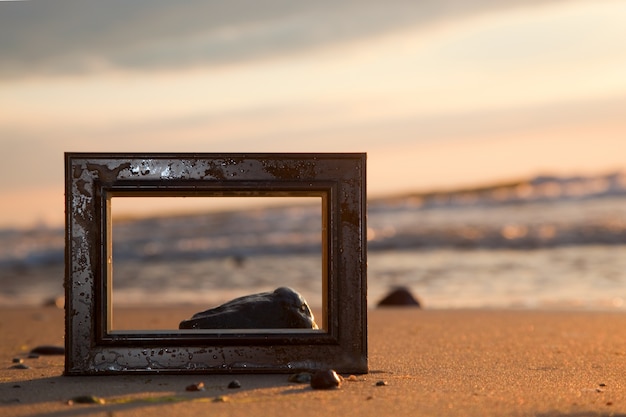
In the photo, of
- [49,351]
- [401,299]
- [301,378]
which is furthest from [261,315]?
[401,299]

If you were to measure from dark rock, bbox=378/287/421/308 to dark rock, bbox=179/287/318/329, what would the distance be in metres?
3.67

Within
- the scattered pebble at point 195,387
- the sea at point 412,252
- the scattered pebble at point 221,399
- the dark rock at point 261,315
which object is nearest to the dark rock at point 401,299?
the sea at point 412,252

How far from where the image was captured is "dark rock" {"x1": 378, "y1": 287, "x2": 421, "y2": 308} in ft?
23.3

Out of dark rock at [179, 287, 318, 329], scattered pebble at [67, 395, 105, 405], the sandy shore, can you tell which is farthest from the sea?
scattered pebble at [67, 395, 105, 405]

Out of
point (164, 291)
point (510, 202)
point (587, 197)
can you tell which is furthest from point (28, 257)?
point (587, 197)

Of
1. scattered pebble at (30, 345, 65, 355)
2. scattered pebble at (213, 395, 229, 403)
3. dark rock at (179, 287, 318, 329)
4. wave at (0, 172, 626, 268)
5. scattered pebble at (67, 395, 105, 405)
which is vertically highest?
wave at (0, 172, 626, 268)

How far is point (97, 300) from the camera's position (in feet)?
10.7

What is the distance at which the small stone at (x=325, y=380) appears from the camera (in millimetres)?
2984

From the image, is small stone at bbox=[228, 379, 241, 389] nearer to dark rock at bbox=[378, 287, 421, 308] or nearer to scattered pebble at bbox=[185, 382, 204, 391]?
scattered pebble at bbox=[185, 382, 204, 391]

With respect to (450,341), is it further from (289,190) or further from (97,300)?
(97,300)

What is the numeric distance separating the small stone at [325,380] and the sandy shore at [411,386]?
0.03 meters

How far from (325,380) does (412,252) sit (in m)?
10.0

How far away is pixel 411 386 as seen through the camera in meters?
3.12

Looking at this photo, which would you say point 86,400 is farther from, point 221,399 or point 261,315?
point 261,315
